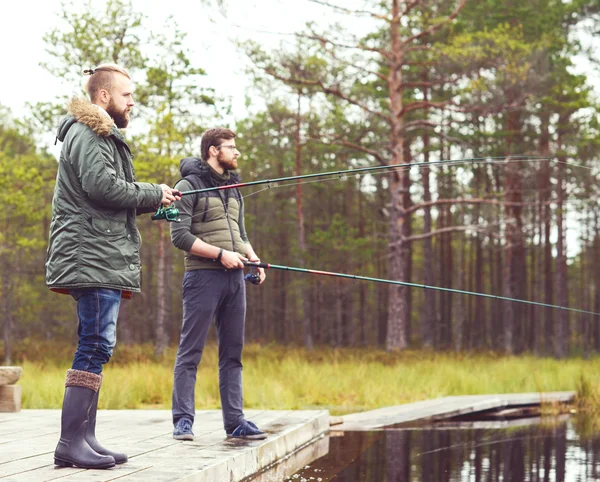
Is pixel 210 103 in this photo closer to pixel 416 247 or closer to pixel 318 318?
pixel 318 318

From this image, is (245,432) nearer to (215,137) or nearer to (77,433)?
(77,433)

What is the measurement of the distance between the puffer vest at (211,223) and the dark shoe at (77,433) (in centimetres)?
154

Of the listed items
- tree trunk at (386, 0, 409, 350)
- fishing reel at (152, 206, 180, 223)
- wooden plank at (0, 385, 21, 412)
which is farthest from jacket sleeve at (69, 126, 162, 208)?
tree trunk at (386, 0, 409, 350)

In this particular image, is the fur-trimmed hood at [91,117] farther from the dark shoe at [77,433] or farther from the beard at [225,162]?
the beard at [225,162]

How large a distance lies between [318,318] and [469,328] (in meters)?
8.68

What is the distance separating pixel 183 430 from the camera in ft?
18.6

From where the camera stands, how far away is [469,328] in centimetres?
4231

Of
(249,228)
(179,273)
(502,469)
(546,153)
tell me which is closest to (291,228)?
(249,228)

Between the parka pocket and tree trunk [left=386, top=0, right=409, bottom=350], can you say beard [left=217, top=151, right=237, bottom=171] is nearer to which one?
the parka pocket

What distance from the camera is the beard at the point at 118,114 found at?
183 inches

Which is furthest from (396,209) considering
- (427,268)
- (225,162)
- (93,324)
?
(93,324)

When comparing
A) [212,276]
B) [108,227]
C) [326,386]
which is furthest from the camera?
[326,386]

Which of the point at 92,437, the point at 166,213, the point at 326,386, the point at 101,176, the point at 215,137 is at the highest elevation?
the point at 215,137

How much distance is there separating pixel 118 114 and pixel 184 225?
3.76ft
